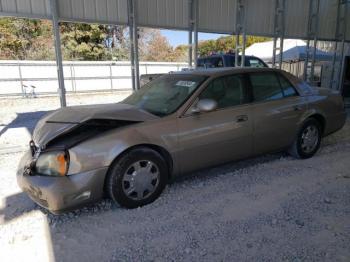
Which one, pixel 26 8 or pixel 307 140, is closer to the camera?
pixel 307 140

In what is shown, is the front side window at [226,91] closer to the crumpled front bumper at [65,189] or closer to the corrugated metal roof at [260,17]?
the crumpled front bumper at [65,189]

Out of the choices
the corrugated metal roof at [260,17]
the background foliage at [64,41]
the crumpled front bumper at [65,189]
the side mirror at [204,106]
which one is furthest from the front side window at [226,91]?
the background foliage at [64,41]

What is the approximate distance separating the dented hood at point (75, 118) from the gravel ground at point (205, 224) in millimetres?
833

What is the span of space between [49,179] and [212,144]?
1876mm

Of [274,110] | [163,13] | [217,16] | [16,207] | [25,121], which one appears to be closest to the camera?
[16,207]

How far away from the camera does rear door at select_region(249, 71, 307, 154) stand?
416 cm

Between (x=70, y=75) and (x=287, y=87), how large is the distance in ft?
47.5

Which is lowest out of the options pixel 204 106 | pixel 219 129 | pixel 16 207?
pixel 16 207

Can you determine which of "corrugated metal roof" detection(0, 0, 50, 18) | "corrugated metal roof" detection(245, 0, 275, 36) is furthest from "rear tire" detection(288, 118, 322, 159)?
"corrugated metal roof" detection(0, 0, 50, 18)

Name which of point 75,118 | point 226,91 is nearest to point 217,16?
point 226,91

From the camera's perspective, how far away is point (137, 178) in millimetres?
3203

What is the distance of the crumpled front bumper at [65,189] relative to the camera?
9.11 ft

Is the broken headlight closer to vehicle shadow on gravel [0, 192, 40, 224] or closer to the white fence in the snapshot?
vehicle shadow on gravel [0, 192, 40, 224]

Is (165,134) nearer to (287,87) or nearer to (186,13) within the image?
(287,87)
